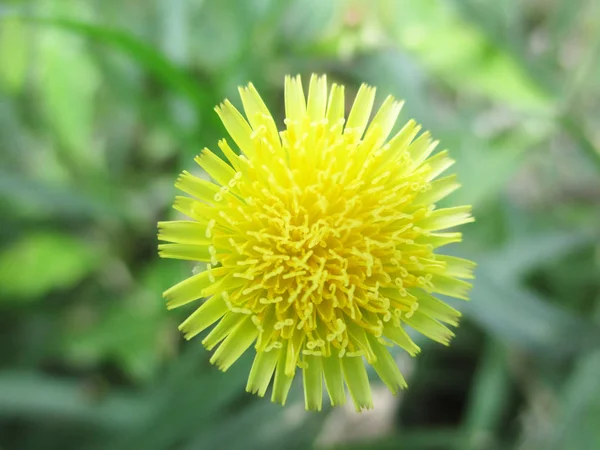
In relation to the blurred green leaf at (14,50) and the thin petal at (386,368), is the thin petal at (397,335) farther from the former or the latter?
the blurred green leaf at (14,50)

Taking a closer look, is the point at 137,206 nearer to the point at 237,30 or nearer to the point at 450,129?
the point at 237,30

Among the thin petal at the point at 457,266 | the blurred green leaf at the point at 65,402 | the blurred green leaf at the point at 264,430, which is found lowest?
the blurred green leaf at the point at 65,402

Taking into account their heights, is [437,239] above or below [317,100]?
below

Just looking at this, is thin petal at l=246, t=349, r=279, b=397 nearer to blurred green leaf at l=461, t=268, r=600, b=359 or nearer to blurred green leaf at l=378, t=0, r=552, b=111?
blurred green leaf at l=461, t=268, r=600, b=359

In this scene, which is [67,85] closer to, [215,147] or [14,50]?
[14,50]

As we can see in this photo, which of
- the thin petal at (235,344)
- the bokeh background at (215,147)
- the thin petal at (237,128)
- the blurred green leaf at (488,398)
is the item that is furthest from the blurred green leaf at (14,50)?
the blurred green leaf at (488,398)

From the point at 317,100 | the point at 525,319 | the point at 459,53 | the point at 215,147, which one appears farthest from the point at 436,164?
the point at 459,53

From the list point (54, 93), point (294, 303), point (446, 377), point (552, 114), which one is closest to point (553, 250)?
point (552, 114)
